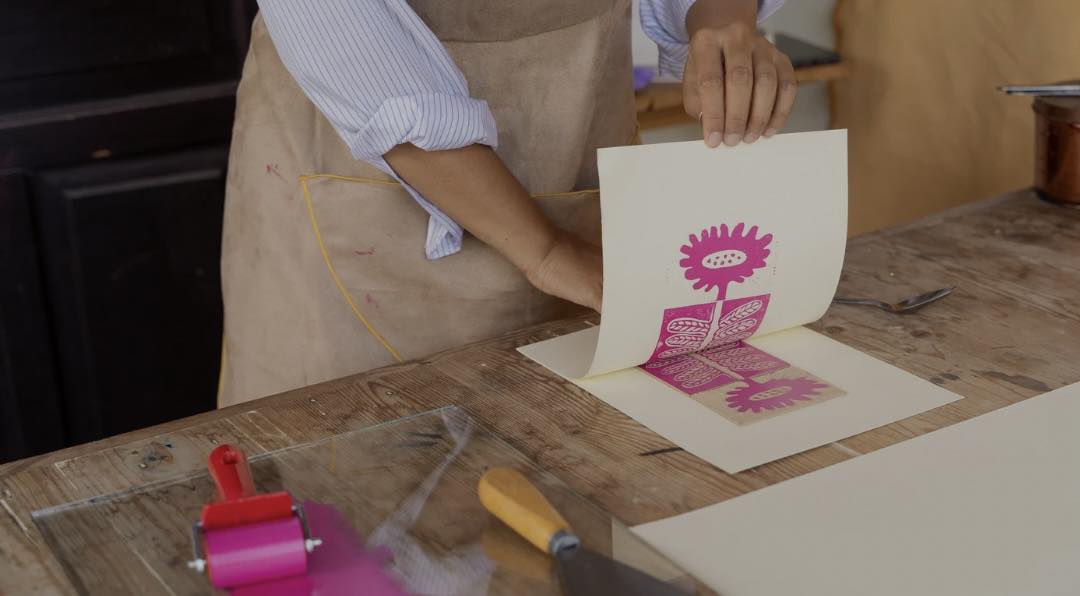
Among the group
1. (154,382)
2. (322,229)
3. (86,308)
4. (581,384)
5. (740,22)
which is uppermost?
(740,22)

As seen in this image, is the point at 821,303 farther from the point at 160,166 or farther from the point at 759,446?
the point at 160,166

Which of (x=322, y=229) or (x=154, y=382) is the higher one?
(x=322, y=229)

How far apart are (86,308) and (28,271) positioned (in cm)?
12

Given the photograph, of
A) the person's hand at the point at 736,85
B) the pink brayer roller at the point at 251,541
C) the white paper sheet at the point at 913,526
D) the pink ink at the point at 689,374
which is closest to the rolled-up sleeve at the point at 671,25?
the person's hand at the point at 736,85

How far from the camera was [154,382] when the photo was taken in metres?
2.28

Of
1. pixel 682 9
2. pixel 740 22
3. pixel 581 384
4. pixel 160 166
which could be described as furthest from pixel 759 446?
pixel 160 166

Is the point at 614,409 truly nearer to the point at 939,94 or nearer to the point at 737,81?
the point at 737,81

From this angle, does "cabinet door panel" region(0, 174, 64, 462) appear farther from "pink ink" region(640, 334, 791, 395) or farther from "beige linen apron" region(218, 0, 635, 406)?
"pink ink" region(640, 334, 791, 395)

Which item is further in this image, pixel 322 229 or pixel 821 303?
pixel 322 229

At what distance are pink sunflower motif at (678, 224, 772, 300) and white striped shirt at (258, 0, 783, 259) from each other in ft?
0.81

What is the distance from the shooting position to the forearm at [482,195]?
49.2 inches

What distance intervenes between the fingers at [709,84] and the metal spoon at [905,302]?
0.88 ft

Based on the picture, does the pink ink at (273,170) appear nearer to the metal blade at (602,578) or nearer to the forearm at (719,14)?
the forearm at (719,14)

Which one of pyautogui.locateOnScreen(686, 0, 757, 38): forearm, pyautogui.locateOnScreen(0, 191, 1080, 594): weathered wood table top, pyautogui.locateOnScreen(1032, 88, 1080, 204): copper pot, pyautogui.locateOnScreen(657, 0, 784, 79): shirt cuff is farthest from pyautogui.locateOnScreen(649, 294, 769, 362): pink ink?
pyautogui.locateOnScreen(1032, 88, 1080, 204): copper pot
